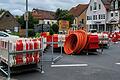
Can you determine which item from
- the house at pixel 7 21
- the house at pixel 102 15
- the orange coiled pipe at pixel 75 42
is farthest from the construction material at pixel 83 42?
the house at pixel 7 21

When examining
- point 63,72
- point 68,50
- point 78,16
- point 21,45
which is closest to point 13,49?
point 21,45

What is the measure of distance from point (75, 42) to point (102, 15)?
195 feet

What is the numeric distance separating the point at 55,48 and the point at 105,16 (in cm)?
5841

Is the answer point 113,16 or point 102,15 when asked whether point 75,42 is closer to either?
point 113,16

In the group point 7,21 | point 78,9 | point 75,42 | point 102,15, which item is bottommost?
point 75,42

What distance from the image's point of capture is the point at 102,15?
81.1m

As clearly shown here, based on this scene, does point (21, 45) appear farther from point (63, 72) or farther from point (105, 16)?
point (105, 16)

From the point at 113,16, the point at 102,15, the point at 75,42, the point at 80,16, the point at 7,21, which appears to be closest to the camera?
the point at 75,42

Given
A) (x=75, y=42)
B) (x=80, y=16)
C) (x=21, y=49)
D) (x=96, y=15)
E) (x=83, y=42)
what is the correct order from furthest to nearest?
(x=80, y=16), (x=96, y=15), (x=75, y=42), (x=83, y=42), (x=21, y=49)

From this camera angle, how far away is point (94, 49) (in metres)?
21.3

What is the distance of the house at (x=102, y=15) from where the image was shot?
77.8 meters

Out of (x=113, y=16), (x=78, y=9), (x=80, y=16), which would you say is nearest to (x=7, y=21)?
(x=80, y=16)

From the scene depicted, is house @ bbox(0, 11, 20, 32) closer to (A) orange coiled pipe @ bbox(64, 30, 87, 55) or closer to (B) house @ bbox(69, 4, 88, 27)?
(B) house @ bbox(69, 4, 88, 27)

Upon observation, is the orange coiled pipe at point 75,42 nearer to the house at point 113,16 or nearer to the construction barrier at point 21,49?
the construction barrier at point 21,49
